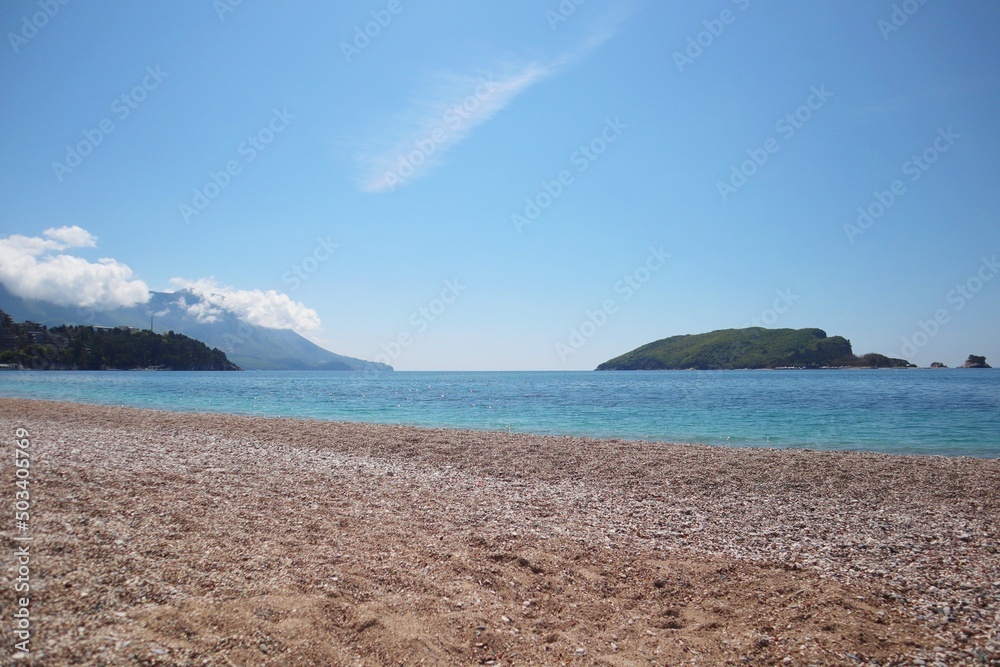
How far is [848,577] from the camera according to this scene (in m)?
7.73

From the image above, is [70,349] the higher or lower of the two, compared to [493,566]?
higher

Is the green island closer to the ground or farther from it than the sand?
farther from it

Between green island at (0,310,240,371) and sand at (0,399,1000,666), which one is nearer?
sand at (0,399,1000,666)

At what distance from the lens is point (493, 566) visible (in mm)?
7875

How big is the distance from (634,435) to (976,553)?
1798 cm

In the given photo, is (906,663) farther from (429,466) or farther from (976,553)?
(429,466)

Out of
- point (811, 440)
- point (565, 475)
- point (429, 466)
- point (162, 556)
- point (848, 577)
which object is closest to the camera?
point (162, 556)

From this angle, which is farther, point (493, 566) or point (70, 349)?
point (70, 349)

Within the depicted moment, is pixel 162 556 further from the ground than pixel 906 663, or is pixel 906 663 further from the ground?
pixel 162 556

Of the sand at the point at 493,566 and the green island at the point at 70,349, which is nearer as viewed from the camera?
the sand at the point at 493,566

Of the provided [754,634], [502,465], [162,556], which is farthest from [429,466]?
[754,634]

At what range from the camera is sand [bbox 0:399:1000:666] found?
550 cm

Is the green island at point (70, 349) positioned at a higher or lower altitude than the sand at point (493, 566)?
higher

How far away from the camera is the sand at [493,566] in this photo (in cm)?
550
